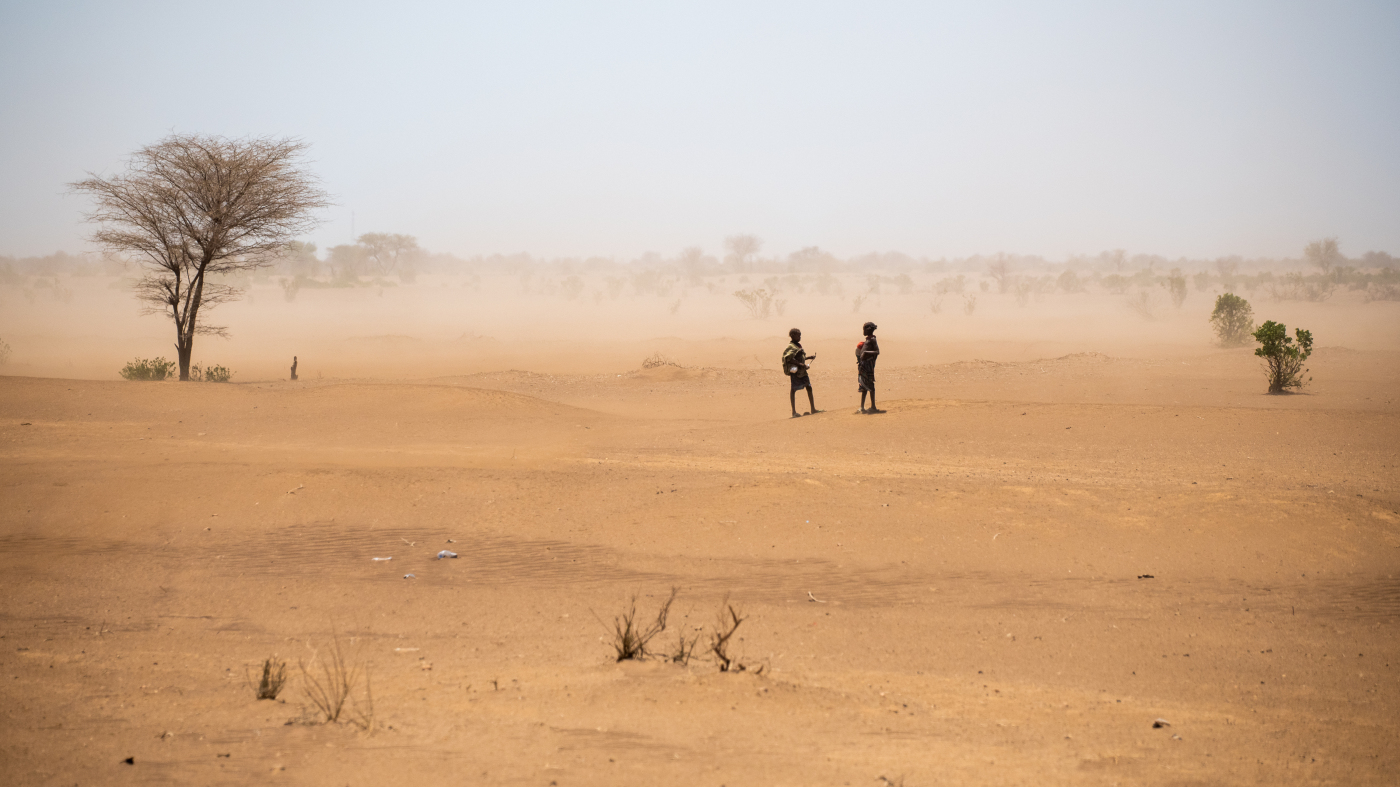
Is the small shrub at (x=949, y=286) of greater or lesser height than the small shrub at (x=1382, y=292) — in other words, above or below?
above

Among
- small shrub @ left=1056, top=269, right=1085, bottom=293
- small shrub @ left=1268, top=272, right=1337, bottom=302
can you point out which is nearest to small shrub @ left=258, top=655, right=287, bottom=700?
small shrub @ left=1268, top=272, right=1337, bottom=302

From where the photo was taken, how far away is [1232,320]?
3297cm

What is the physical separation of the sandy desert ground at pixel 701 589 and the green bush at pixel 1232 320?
60.5 ft

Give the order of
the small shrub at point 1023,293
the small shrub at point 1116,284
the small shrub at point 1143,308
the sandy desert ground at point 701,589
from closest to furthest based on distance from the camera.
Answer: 1. the sandy desert ground at point 701,589
2. the small shrub at point 1143,308
3. the small shrub at point 1023,293
4. the small shrub at point 1116,284

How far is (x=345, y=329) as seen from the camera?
51375mm

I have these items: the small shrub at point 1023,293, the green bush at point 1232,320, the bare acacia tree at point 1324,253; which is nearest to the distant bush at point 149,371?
the green bush at point 1232,320

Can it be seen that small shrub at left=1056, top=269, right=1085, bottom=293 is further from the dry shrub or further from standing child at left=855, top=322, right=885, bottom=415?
the dry shrub

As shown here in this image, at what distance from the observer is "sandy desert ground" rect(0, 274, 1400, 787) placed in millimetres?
4438

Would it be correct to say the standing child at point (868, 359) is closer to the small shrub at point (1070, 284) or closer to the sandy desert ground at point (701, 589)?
the sandy desert ground at point (701, 589)

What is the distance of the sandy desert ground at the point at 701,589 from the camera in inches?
175

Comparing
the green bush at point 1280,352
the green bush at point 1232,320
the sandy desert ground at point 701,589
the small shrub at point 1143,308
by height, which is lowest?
the sandy desert ground at point 701,589

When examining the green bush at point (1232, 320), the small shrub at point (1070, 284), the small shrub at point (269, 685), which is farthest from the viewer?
the small shrub at point (1070, 284)

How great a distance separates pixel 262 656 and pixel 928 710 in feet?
15.5

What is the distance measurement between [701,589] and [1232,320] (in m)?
33.6
